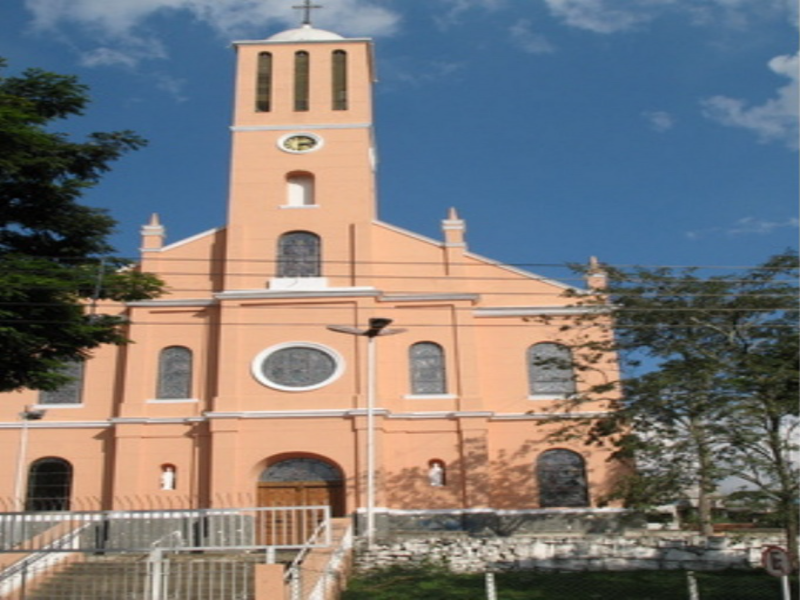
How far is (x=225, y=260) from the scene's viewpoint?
1021 inches

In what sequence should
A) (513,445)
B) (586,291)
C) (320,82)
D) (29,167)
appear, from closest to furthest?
(29,167), (586,291), (513,445), (320,82)

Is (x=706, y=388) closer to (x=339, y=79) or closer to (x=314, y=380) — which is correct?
(x=314, y=380)

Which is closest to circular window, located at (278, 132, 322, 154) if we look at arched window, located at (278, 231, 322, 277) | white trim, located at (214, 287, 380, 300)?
arched window, located at (278, 231, 322, 277)

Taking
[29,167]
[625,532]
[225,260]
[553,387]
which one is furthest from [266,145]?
[625,532]

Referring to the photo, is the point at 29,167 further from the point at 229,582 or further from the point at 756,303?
the point at 756,303

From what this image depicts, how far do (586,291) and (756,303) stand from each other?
5131 millimetres

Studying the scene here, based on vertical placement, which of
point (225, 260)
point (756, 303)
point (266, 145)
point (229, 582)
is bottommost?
point (229, 582)

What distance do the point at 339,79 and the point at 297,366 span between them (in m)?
10.1

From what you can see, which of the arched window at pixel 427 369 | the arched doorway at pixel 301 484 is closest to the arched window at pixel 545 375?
the arched window at pixel 427 369

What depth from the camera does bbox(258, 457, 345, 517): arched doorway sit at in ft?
78.0

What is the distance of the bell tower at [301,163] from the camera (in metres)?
26.2

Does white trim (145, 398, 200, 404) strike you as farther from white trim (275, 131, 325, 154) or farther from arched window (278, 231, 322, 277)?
white trim (275, 131, 325, 154)

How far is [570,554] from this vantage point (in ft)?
60.6

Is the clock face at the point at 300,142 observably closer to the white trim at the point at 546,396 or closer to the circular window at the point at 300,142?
the circular window at the point at 300,142
